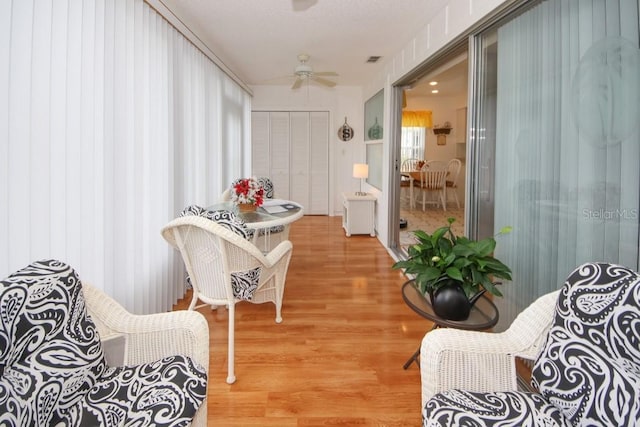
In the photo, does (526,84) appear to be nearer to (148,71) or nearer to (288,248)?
A: (288,248)

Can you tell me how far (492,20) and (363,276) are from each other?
2.54 m

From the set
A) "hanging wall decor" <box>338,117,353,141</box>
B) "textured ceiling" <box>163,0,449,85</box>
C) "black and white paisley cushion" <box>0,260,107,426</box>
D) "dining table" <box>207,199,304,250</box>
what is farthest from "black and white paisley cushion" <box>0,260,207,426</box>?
"hanging wall decor" <box>338,117,353,141</box>

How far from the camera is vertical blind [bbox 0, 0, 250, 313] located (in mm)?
1545

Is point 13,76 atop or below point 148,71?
below

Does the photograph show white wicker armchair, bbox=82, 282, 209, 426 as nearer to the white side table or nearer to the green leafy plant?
the green leafy plant

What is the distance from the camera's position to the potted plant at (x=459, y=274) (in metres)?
1.67

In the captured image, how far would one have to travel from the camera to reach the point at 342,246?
532cm

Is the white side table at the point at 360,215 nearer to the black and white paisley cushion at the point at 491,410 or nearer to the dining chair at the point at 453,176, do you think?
the dining chair at the point at 453,176

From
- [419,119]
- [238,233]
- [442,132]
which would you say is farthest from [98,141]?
[442,132]

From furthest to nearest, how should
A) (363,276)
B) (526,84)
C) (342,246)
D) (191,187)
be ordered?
(342,246) < (363,276) < (191,187) < (526,84)

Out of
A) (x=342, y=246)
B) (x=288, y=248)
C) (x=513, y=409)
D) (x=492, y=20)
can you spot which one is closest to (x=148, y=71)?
(x=288, y=248)

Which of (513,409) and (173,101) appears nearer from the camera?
(513,409)

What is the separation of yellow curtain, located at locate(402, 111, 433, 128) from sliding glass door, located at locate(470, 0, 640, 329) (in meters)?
6.83

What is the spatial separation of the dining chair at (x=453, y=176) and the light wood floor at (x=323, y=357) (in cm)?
490
